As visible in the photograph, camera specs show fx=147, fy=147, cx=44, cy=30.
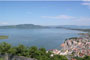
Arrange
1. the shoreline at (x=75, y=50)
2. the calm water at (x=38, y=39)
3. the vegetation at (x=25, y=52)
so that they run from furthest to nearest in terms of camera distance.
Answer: the calm water at (x=38, y=39), the shoreline at (x=75, y=50), the vegetation at (x=25, y=52)

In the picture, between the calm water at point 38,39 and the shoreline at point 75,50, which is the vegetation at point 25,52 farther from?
the calm water at point 38,39

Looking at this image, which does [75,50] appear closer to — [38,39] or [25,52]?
[25,52]

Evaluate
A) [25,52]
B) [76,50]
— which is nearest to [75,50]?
[76,50]

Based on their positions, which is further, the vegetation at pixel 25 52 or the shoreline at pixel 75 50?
the shoreline at pixel 75 50

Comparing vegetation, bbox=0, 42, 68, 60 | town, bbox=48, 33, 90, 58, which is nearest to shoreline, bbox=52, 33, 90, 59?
town, bbox=48, 33, 90, 58

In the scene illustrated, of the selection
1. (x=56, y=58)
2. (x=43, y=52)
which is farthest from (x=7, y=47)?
(x=56, y=58)

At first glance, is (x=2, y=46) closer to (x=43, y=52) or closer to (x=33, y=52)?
(x=33, y=52)

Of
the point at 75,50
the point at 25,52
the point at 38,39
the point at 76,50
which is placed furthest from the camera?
the point at 38,39

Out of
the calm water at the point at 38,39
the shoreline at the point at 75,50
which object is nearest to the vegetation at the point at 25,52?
the shoreline at the point at 75,50

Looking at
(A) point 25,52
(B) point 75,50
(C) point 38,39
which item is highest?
(A) point 25,52

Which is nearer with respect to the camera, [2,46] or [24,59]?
[24,59]

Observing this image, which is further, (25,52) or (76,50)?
(76,50)
